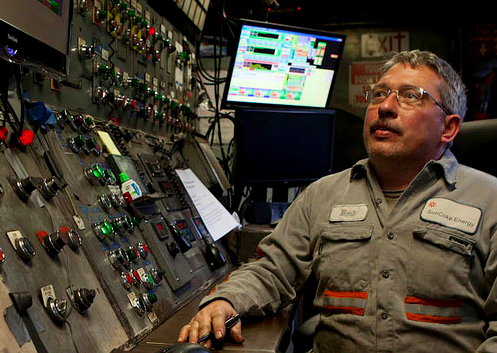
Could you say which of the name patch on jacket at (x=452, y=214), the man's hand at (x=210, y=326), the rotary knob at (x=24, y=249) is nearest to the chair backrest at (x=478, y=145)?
the name patch on jacket at (x=452, y=214)

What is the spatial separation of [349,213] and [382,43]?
3.05 meters

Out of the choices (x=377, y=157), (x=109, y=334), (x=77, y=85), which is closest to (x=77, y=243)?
(x=109, y=334)

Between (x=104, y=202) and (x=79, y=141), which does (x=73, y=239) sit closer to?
(x=104, y=202)

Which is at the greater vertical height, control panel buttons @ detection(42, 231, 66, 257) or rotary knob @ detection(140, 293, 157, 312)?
control panel buttons @ detection(42, 231, 66, 257)

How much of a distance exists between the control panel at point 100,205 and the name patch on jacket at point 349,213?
1.79 ft

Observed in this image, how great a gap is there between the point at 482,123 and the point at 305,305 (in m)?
1.07

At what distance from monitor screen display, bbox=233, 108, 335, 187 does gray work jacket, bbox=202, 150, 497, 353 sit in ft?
3.49

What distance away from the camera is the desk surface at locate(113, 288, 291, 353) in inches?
40.1

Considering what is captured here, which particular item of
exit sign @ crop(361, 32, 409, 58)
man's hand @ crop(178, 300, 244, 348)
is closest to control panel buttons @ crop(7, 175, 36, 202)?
man's hand @ crop(178, 300, 244, 348)

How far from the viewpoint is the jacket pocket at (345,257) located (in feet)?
4.23

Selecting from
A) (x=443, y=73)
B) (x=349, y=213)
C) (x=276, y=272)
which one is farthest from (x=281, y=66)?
(x=276, y=272)

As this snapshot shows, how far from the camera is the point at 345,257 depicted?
1323 mm

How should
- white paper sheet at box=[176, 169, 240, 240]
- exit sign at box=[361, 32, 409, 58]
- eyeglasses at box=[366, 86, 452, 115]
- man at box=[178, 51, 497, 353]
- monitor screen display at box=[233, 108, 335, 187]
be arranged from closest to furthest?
man at box=[178, 51, 497, 353] → eyeglasses at box=[366, 86, 452, 115] → white paper sheet at box=[176, 169, 240, 240] → monitor screen display at box=[233, 108, 335, 187] → exit sign at box=[361, 32, 409, 58]

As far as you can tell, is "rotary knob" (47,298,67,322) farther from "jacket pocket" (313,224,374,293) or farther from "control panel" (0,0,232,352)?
"jacket pocket" (313,224,374,293)
